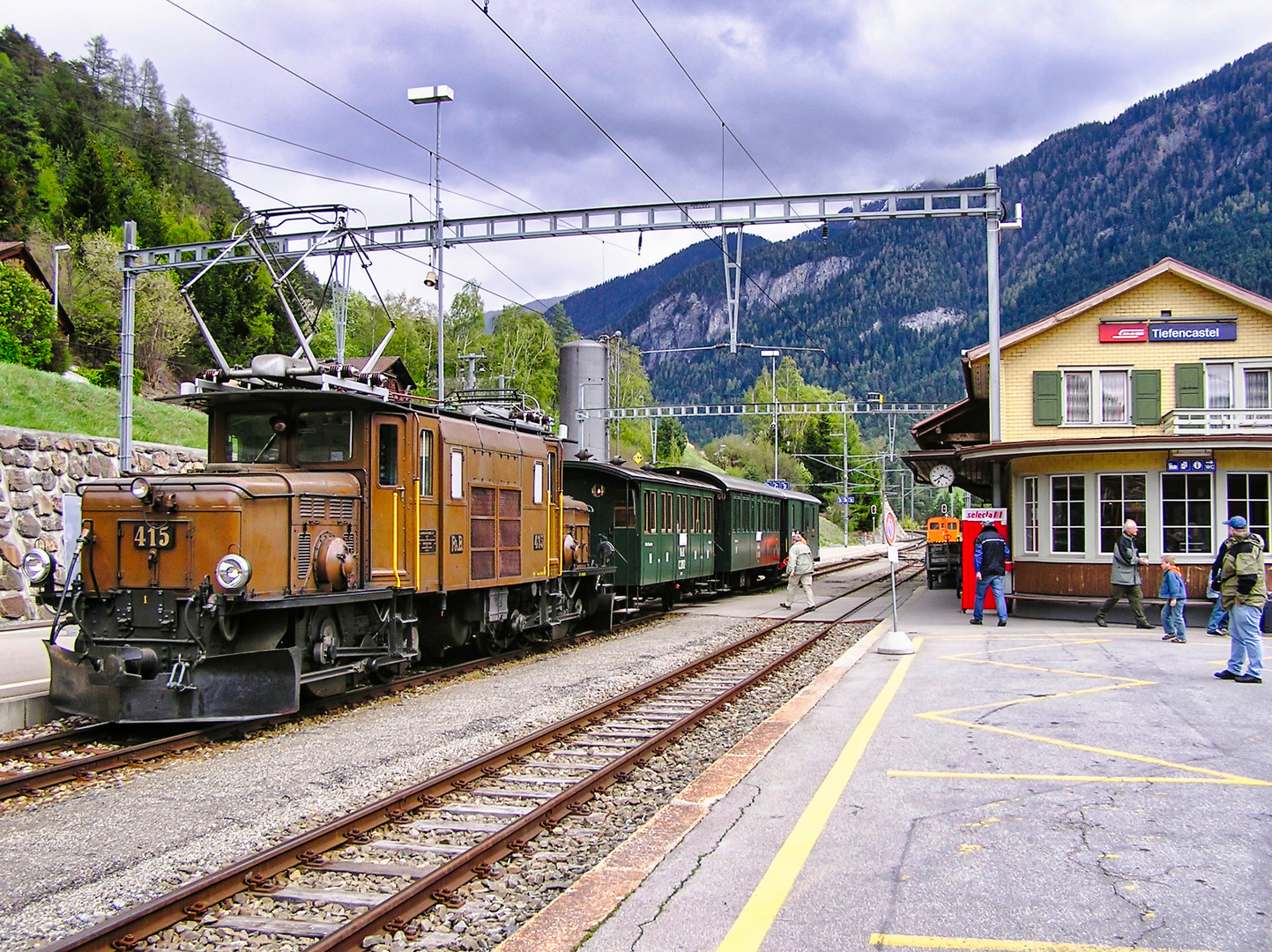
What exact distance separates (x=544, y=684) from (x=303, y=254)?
9689 mm

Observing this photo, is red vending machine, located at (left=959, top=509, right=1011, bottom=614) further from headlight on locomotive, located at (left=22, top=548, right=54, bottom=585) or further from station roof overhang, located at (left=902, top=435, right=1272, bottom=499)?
headlight on locomotive, located at (left=22, top=548, right=54, bottom=585)

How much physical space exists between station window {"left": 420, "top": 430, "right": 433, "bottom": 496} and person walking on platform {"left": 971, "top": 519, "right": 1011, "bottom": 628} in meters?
11.1

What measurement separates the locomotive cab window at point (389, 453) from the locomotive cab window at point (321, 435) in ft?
1.09

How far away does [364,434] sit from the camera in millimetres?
10398

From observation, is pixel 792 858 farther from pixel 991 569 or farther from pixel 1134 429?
pixel 1134 429

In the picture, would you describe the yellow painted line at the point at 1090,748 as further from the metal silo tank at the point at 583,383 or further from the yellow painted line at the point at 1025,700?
the metal silo tank at the point at 583,383

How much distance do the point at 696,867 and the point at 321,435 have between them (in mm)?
6703

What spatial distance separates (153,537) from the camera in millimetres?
8711

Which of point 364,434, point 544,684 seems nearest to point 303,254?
point 364,434

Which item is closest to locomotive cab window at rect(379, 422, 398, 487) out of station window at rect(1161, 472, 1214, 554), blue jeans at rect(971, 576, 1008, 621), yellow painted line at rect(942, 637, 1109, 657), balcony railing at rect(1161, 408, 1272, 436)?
yellow painted line at rect(942, 637, 1109, 657)

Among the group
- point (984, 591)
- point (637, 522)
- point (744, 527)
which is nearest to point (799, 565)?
point (984, 591)

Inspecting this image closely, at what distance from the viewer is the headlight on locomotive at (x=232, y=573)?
8.35m

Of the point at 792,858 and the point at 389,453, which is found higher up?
the point at 389,453

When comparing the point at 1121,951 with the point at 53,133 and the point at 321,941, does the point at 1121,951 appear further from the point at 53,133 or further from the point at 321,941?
the point at 53,133
